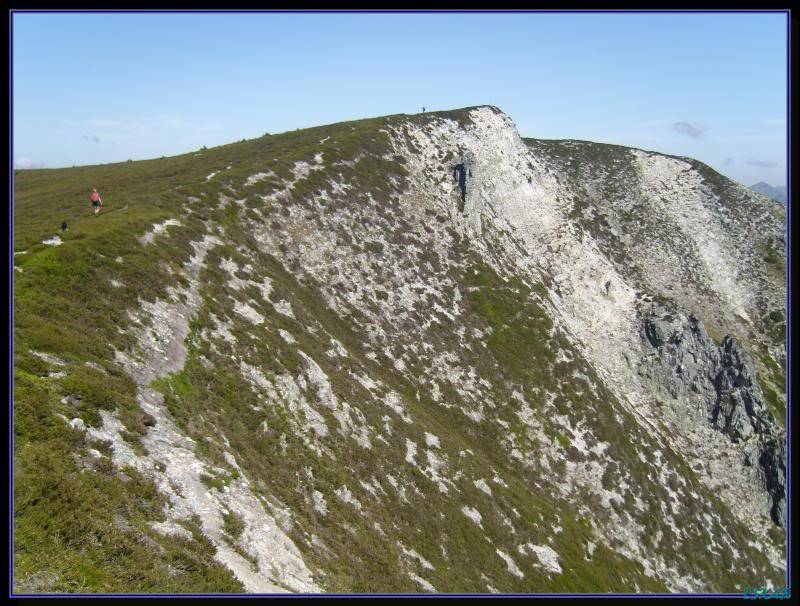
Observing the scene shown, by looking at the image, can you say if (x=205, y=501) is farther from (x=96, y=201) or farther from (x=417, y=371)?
(x=417, y=371)

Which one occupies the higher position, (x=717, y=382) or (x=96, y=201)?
(x=96, y=201)

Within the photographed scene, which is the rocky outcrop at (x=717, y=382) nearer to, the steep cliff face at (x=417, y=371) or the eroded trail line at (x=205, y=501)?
the steep cliff face at (x=417, y=371)

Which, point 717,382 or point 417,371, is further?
point 717,382

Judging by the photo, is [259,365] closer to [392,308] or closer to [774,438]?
[392,308]

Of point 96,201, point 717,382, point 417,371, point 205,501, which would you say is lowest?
point 717,382

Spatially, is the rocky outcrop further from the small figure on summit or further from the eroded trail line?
the small figure on summit

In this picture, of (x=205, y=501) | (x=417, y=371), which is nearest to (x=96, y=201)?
(x=205, y=501)

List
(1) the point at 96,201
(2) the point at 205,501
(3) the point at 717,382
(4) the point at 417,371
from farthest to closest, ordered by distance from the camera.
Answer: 1. (3) the point at 717,382
2. (4) the point at 417,371
3. (1) the point at 96,201
4. (2) the point at 205,501
